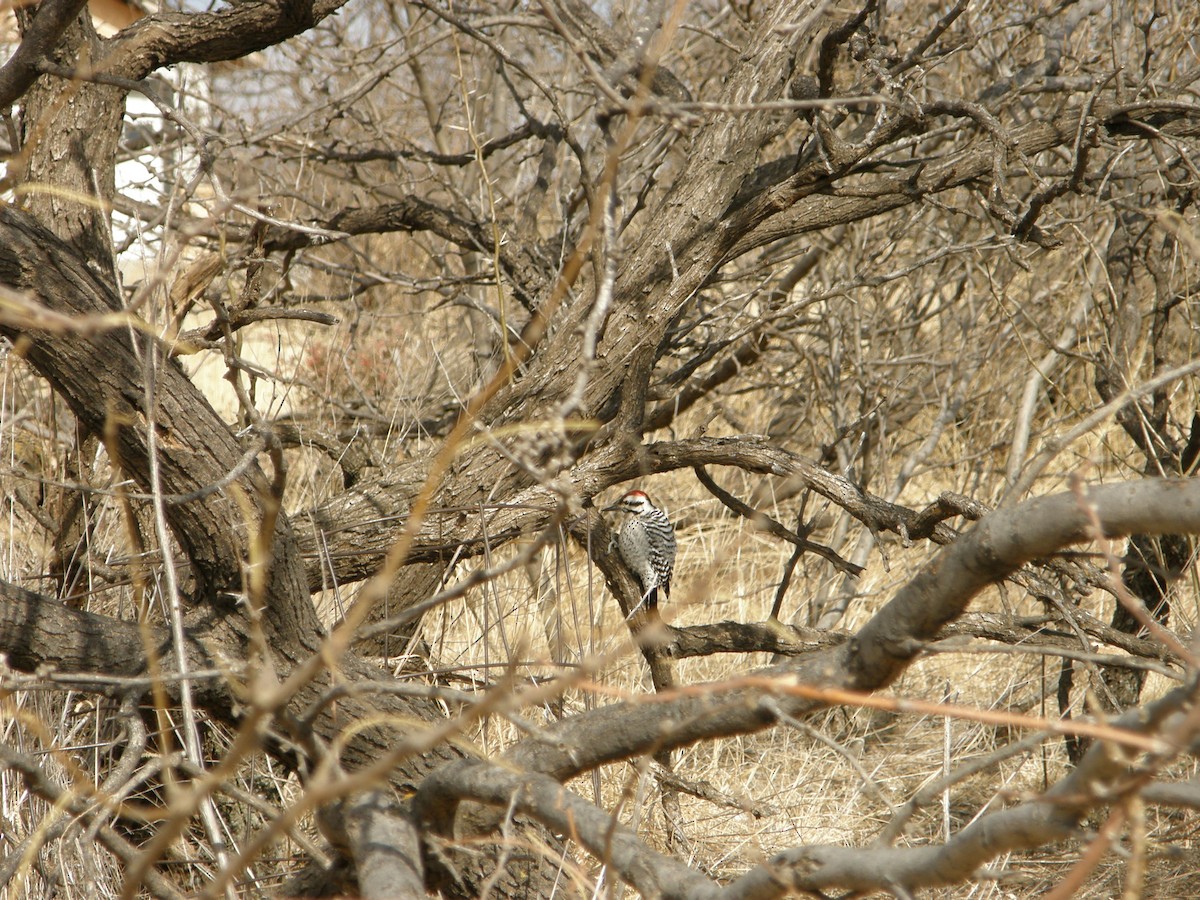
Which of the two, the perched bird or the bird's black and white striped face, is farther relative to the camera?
the bird's black and white striped face

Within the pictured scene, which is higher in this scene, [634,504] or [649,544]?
[634,504]

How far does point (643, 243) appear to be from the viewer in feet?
11.1

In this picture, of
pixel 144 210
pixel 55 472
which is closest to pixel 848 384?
pixel 144 210

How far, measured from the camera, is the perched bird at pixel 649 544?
539cm

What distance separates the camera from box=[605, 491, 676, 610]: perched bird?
539 centimetres

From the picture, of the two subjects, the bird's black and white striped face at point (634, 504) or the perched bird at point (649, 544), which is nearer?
the perched bird at point (649, 544)

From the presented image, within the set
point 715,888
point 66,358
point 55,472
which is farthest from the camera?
point 55,472

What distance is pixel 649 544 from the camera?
545cm

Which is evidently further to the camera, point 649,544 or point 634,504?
point 634,504

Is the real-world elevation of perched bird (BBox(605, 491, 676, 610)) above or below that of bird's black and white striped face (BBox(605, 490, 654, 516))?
below

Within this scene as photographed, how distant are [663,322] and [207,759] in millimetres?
1866

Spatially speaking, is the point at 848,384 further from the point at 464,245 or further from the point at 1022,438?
the point at 464,245

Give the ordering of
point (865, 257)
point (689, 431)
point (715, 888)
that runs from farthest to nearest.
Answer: point (689, 431) < point (865, 257) < point (715, 888)

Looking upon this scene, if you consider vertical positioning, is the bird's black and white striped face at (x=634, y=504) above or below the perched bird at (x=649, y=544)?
above
